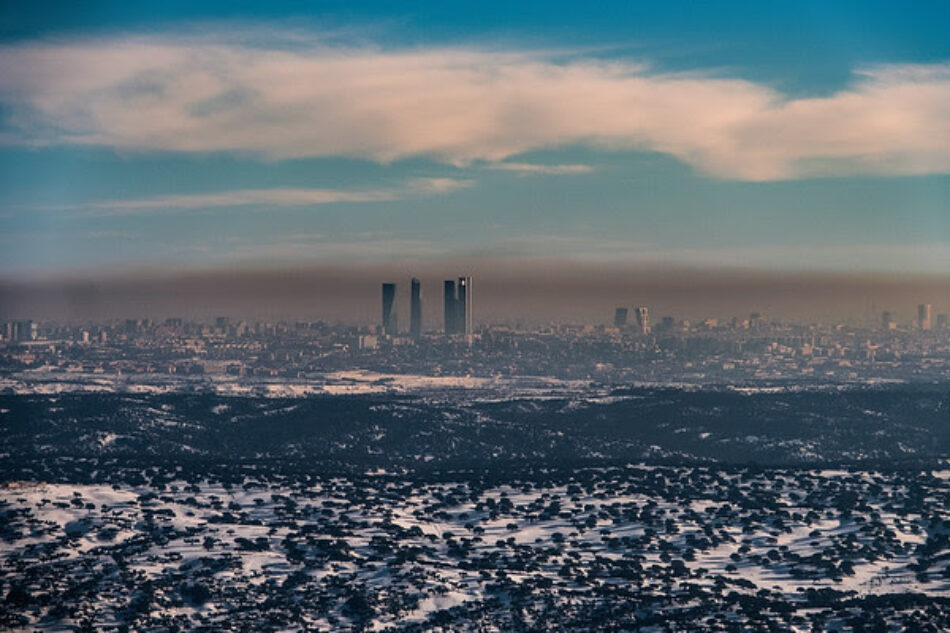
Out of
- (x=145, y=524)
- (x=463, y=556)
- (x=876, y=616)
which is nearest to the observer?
(x=876, y=616)

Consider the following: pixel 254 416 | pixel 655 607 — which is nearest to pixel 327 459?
pixel 254 416

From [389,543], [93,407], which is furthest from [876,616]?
[93,407]

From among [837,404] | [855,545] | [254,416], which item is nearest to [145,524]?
[855,545]

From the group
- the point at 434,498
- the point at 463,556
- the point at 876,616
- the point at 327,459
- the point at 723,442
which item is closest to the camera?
the point at 876,616

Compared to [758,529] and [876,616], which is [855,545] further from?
[876,616]

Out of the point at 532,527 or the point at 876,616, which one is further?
the point at 532,527

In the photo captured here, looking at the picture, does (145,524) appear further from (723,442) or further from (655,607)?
(723,442)

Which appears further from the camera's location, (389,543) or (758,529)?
(758,529)

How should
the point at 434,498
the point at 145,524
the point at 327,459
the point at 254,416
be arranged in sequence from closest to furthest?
the point at 145,524 < the point at 434,498 < the point at 327,459 < the point at 254,416

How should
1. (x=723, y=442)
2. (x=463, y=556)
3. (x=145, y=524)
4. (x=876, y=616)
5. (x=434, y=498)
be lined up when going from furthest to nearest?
(x=723, y=442)
(x=434, y=498)
(x=145, y=524)
(x=463, y=556)
(x=876, y=616)
